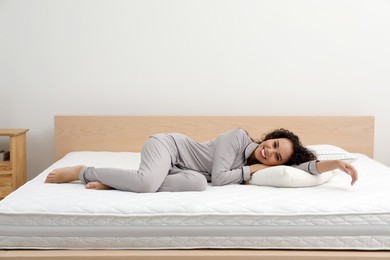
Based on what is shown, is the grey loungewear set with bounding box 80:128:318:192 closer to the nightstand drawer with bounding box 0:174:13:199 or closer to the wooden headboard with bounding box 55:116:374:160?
the wooden headboard with bounding box 55:116:374:160

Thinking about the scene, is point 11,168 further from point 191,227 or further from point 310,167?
point 310,167

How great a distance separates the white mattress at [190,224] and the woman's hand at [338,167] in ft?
0.64

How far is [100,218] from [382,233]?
1.04 meters

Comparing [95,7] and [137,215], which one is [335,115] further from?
[137,215]

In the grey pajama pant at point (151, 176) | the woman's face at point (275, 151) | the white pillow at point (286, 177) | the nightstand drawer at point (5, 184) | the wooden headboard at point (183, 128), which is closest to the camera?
the grey pajama pant at point (151, 176)

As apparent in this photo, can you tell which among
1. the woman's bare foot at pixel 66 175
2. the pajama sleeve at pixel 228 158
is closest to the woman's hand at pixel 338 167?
the pajama sleeve at pixel 228 158

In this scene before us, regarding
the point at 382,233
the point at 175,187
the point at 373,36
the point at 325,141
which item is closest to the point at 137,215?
the point at 175,187

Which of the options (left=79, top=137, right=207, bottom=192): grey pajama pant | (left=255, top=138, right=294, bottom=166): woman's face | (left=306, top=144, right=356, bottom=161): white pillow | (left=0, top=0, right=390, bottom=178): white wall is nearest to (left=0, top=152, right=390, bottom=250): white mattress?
(left=79, top=137, right=207, bottom=192): grey pajama pant

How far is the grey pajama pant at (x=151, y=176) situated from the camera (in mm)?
2336

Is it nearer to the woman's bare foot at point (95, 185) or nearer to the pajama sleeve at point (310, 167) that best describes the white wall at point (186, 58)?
the pajama sleeve at point (310, 167)

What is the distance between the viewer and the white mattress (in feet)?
6.82

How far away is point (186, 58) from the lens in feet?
12.1

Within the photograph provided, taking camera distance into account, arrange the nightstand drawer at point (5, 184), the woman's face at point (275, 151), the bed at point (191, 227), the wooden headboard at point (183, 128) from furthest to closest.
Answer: the wooden headboard at point (183, 128)
the nightstand drawer at point (5, 184)
the woman's face at point (275, 151)
the bed at point (191, 227)

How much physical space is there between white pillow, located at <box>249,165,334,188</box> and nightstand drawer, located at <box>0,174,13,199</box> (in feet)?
5.18
